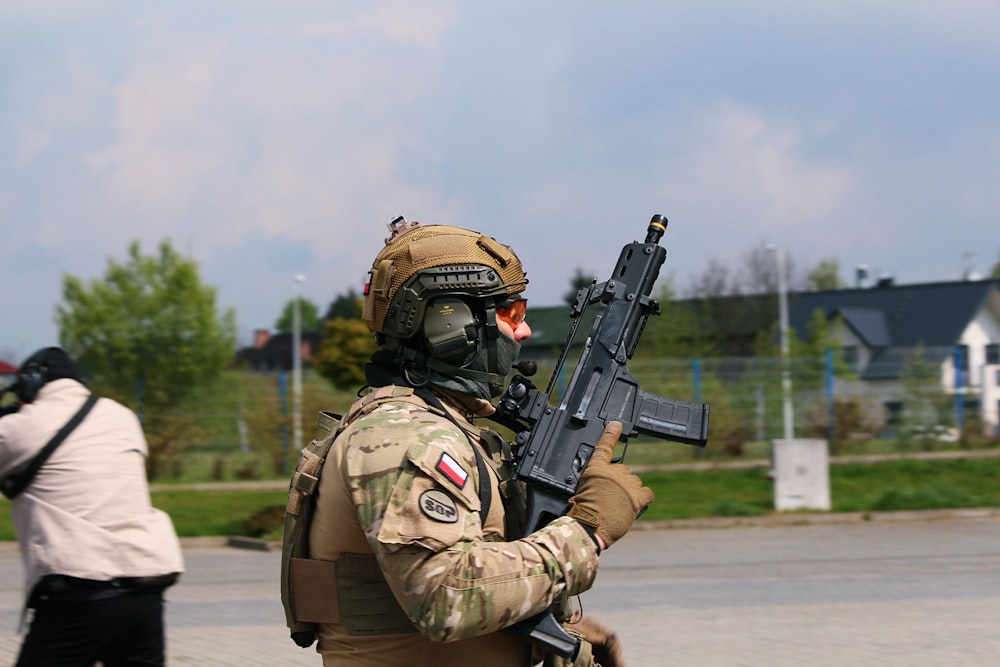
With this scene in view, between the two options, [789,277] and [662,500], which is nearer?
[662,500]

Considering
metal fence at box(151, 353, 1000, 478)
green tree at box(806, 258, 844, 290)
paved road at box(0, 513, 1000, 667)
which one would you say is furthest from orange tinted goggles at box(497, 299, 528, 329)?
green tree at box(806, 258, 844, 290)

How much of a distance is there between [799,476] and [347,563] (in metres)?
13.3

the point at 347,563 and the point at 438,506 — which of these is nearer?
the point at 438,506

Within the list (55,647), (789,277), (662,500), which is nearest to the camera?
(55,647)

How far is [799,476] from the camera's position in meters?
15.3

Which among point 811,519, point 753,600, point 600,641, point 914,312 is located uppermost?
point 914,312

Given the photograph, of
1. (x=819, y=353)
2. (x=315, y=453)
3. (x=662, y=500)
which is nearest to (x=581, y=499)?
(x=315, y=453)

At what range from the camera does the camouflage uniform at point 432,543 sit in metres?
2.48

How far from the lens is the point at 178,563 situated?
430 cm

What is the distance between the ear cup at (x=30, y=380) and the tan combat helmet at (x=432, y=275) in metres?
1.87

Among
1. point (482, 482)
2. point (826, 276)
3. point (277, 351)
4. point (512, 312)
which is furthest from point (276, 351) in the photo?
point (482, 482)

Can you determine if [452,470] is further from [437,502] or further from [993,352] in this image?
[993,352]

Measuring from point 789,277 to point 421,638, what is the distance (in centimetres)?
5785

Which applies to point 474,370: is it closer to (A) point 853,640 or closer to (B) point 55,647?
(B) point 55,647
